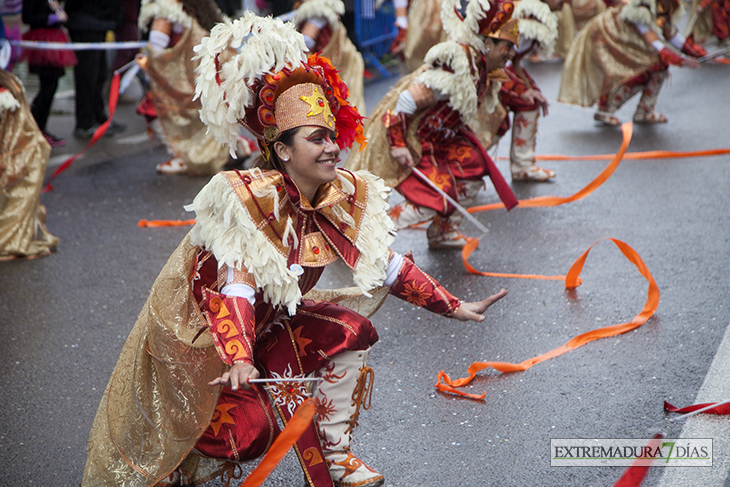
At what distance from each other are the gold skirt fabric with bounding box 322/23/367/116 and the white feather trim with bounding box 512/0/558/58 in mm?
1650

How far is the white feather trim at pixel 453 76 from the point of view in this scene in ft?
13.4

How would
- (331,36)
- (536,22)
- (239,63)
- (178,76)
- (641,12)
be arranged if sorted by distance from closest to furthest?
(239,63)
(536,22)
(178,76)
(331,36)
(641,12)

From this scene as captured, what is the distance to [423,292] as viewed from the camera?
2.48m

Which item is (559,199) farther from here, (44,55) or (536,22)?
(44,55)

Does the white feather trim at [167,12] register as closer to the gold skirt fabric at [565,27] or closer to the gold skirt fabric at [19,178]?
the gold skirt fabric at [19,178]

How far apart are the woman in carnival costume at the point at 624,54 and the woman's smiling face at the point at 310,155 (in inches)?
220

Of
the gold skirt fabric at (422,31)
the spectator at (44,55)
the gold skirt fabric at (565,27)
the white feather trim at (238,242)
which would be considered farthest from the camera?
the gold skirt fabric at (565,27)

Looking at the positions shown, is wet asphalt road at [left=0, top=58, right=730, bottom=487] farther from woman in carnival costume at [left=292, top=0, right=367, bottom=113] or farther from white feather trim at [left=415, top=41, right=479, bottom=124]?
woman in carnival costume at [left=292, top=0, right=367, bottom=113]

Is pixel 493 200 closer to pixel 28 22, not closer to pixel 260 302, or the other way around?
pixel 260 302

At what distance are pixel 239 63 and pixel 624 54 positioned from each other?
582 centimetres

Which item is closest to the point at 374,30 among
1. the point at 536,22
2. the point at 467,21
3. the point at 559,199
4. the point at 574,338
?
the point at 536,22

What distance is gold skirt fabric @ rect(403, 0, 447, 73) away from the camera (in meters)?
7.20

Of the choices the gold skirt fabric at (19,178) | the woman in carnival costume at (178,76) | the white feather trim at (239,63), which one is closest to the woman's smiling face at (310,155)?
the white feather trim at (239,63)

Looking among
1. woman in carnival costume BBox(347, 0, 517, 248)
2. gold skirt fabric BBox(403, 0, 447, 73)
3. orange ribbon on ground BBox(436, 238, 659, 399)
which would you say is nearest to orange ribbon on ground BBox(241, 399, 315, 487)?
orange ribbon on ground BBox(436, 238, 659, 399)
